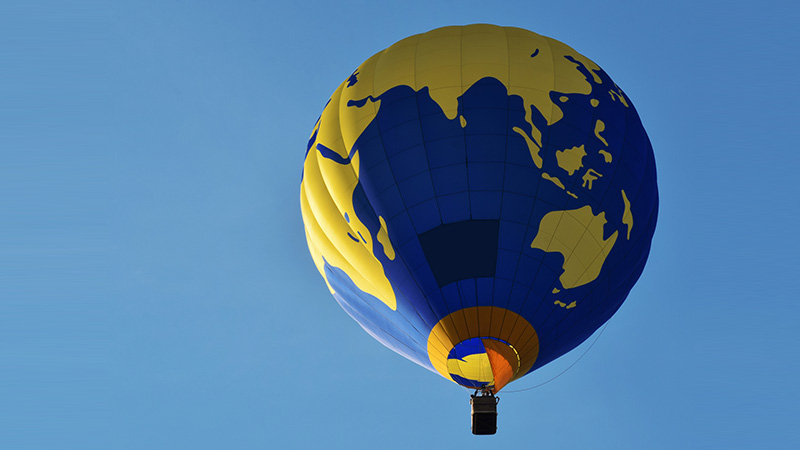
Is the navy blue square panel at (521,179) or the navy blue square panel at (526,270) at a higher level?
the navy blue square panel at (521,179)

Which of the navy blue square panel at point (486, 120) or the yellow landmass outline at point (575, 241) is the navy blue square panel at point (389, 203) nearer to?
the navy blue square panel at point (486, 120)

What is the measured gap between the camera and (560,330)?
14.5 metres

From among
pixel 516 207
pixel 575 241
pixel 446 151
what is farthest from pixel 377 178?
pixel 575 241

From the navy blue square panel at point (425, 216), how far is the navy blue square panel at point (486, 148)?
3.03ft

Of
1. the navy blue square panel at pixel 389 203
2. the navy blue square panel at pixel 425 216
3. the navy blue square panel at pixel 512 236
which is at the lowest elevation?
the navy blue square panel at pixel 512 236

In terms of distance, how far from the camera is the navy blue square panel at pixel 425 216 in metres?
14.0

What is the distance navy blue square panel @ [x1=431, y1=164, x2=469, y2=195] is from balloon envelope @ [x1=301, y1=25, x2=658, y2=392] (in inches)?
0.7

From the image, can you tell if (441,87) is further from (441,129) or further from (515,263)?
(515,263)

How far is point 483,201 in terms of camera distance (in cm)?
1398

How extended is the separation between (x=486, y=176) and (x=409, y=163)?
123cm

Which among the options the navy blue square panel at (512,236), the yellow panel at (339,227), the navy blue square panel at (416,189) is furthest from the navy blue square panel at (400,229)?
the navy blue square panel at (512,236)

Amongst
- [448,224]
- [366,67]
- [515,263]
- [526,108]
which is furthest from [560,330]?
[366,67]

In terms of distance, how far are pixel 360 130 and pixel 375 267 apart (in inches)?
89.2

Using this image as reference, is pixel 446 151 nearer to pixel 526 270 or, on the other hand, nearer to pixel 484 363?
pixel 526 270
